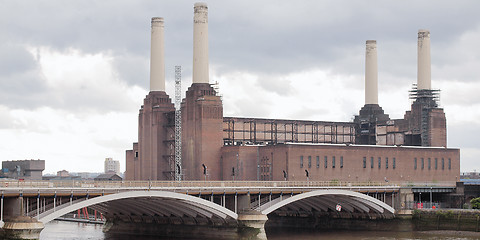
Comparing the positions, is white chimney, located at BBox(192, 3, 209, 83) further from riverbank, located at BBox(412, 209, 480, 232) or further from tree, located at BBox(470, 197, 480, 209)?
tree, located at BBox(470, 197, 480, 209)

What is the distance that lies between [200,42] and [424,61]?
47.7m

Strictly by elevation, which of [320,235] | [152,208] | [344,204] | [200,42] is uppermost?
[200,42]

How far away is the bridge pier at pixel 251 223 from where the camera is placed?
96.7m

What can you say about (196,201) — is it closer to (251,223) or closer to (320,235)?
(251,223)

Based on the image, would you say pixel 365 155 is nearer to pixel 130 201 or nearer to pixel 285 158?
pixel 285 158

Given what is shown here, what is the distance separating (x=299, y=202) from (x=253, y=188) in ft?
58.5

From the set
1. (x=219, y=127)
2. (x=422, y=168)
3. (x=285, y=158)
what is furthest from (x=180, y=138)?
(x=422, y=168)

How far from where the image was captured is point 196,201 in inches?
3605

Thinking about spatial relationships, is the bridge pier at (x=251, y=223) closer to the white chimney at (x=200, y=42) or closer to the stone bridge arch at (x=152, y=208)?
the stone bridge arch at (x=152, y=208)

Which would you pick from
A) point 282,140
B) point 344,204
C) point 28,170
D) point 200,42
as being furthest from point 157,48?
point 28,170

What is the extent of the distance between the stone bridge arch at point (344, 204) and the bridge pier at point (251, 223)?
10211 mm

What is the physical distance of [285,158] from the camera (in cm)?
13438

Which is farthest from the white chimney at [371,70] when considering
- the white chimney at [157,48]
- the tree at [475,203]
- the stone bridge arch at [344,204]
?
the tree at [475,203]

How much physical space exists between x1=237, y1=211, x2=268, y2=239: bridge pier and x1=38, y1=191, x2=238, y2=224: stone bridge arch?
→ 3.53ft
